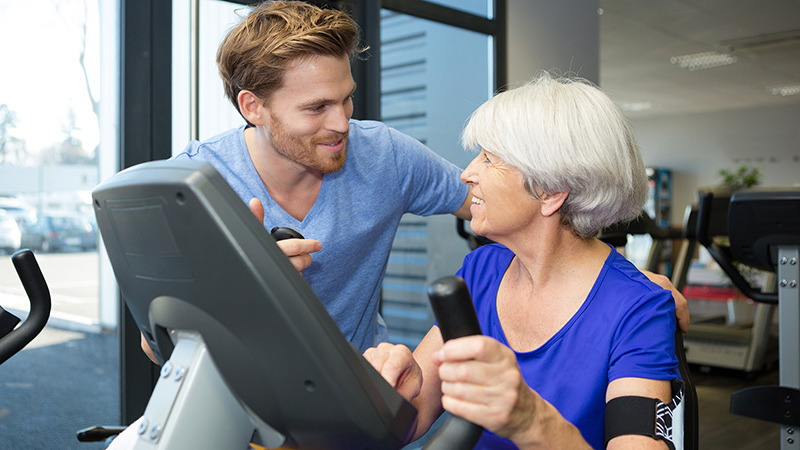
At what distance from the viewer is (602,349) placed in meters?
1.02

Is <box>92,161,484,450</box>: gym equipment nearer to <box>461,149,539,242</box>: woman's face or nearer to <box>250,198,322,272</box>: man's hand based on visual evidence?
<box>250,198,322,272</box>: man's hand

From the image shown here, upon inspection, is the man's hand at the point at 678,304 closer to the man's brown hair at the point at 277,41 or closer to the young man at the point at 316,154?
the young man at the point at 316,154

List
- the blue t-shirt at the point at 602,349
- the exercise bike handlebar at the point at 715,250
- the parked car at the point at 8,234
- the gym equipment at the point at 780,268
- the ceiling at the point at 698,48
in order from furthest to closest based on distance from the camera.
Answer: the ceiling at the point at 698,48 → the exercise bike handlebar at the point at 715,250 → the gym equipment at the point at 780,268 → the parked car at the point at 8,234 → the blue t-shirt at the point at 602,349

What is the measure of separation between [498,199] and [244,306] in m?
0.65

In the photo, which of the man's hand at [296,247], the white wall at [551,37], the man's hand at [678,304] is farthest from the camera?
the white wall at [551,37]

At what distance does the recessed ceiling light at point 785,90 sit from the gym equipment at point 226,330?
387 inches

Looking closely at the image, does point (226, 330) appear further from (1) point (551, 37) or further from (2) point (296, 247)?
(1) point (551, 37)

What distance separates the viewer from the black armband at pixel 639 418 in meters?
0.86

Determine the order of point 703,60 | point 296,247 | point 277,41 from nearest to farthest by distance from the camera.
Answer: point 296,247 → point 277,41 → point 703,60

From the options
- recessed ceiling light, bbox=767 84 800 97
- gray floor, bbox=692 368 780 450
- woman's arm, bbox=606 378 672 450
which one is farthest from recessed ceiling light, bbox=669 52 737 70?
woman's arm, bbox=606 378 672 450

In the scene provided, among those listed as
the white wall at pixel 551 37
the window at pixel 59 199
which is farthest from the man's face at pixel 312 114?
the white wall at pixel 551 37

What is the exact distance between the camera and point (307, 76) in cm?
130

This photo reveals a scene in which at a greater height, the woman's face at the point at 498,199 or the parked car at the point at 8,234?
the woman's face at the point at 498,199

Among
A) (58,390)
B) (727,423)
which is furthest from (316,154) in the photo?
(727,423)
